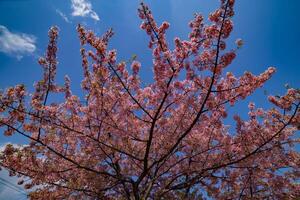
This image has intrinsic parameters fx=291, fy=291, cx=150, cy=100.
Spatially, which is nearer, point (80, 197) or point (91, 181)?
point (91, 181)

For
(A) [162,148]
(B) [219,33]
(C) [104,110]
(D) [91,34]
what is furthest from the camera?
(A) [162,148]

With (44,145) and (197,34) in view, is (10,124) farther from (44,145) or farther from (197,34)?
(197,34)

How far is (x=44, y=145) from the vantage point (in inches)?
348

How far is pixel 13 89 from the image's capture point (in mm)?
8094

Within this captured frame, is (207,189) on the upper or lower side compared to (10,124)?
upper

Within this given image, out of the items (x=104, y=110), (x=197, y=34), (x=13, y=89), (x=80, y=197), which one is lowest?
(x=80, y=197)

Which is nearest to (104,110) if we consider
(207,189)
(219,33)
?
(219,33)

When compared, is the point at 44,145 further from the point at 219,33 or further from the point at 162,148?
the point at 219,33

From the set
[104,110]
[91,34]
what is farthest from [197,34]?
[104,110]

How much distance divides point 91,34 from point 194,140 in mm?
5523

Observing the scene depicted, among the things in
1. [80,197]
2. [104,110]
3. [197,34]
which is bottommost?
Result: [80,197]

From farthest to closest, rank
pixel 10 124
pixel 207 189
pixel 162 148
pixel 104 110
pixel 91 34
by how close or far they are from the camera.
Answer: pixel 207 189
pixel 162 148
pixel 104 110
pixel 10 124
pixel 91 34

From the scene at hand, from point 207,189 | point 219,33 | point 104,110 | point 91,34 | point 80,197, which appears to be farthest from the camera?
point 207,189

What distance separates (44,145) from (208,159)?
21.9 feet
